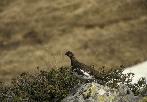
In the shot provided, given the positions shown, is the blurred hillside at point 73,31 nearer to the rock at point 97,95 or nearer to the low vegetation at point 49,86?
the low vegetation at point 49,86

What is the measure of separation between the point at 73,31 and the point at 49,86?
9753 mm

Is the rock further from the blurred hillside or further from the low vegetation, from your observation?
the blurred hillside

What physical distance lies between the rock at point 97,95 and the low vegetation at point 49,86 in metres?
0.31

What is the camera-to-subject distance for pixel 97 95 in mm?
8711

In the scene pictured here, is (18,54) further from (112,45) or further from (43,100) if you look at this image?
(43,100)

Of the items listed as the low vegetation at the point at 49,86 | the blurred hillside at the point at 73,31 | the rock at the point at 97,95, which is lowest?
the rock at the point at 97,95

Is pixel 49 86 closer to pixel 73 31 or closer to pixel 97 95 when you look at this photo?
pixel 97 95

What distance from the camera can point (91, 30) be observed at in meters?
19.2

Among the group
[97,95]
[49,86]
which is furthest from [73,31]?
[97,95]

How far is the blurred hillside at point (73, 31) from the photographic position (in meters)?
18.6

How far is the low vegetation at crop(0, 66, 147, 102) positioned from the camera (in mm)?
9398

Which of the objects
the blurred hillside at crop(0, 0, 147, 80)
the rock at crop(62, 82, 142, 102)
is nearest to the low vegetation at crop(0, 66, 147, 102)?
the rock at crop(62, 82, 142, 102)

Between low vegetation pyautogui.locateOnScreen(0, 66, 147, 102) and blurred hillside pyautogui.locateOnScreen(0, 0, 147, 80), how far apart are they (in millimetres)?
8057

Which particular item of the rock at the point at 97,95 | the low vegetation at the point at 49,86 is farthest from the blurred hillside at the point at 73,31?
the rock at the point at 97,95
